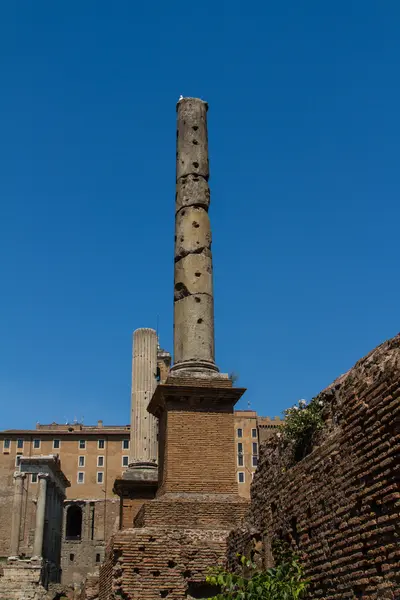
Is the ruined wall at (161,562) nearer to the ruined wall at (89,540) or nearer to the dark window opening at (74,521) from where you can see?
the ruined wall at (89,540)

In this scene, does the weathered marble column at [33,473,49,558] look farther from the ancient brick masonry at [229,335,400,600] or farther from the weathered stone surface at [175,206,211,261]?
the ancient brick masonry at [229,335,400,600]

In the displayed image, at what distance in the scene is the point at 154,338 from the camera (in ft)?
86.5

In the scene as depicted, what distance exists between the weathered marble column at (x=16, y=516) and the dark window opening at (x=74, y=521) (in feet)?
74.4

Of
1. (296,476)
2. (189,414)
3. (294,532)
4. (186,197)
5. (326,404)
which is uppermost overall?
(186,197)

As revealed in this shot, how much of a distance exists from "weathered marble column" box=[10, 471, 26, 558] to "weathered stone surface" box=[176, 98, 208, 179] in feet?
133

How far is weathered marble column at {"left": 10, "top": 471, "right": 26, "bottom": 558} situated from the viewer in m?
52.0

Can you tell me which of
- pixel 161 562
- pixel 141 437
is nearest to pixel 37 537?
pixel 141 437

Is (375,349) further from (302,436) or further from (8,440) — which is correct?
(8,440)

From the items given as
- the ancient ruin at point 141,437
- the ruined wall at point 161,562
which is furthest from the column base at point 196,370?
the ancient ruin at point 141,437

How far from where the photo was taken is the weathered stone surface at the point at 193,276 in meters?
16.3

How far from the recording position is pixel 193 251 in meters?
16.6

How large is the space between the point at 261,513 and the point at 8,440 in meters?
73.9

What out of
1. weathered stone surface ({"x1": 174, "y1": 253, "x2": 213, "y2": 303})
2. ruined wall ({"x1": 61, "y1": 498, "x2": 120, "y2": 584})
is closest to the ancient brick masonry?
weathered stone surface ({"x1": 174, "y1": 253, "x2": 213, "y2": 303})

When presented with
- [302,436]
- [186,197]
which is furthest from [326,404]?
[186,197]
